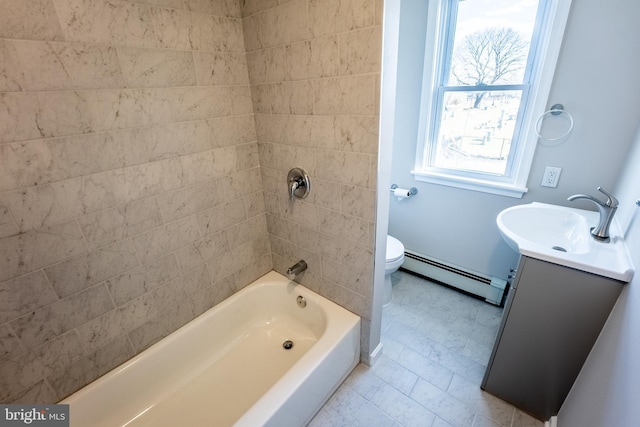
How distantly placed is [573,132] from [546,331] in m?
1.08

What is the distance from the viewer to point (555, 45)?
1.37m

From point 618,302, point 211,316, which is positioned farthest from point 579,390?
point 211,316

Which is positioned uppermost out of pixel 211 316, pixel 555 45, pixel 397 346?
pixel 555 45

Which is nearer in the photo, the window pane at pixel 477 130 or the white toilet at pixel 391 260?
the window pane at pixel 477 130

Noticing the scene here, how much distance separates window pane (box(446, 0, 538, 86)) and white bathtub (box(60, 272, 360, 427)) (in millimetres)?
1739

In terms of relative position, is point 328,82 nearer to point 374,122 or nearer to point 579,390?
point 374,122

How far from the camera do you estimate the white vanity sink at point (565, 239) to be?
0.95 metres

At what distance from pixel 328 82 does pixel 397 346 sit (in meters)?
1.63

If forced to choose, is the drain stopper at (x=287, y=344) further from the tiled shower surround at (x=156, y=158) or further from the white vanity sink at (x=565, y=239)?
the white vanity sink at (x=565, y=239)

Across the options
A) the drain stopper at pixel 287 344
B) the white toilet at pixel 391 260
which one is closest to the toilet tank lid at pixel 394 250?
the white toilet at pixel 391 260

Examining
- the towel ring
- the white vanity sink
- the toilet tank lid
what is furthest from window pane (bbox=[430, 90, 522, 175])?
the toilet tank lid

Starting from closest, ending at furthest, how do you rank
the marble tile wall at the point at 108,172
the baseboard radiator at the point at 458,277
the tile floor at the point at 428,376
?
the marble tile wall at the point at 108,172, the tile floor at the point at 428,376, the baseboard radiator at the point at 458,277

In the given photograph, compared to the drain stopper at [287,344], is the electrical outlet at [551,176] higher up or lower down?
higher up

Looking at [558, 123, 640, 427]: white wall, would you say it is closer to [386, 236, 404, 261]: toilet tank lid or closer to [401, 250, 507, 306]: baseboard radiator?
[401, 250, 507, 306]: baseboard radiator
